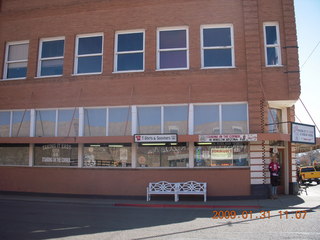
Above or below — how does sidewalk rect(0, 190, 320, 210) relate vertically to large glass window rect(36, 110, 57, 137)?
below

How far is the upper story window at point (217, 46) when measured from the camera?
1505 centimetres

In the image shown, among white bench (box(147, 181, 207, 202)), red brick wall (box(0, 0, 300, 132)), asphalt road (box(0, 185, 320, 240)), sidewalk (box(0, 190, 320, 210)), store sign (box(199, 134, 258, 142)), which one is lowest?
asphalt road (box(0, 185, 320, 240))

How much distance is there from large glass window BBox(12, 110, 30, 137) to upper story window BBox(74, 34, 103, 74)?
355cm

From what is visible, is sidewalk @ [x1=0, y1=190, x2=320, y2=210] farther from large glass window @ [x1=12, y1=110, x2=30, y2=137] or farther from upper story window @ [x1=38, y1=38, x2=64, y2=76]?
upper story window @ [x1=38, y1=38, x2=64, y2=76]

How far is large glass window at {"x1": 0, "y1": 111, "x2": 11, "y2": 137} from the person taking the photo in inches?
663

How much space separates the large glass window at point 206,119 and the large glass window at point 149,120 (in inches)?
70.3

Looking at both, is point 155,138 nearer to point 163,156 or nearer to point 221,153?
point 163,156

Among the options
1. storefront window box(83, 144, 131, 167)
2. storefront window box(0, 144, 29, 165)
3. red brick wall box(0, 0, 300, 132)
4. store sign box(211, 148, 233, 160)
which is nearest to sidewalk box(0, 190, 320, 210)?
storefront window box(83, 144, 131, 167)

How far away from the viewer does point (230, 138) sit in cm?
1320

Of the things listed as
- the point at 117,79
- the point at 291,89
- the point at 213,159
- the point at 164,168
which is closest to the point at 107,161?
the point at 164,168

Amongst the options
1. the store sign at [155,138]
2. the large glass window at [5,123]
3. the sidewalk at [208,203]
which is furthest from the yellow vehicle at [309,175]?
the large glass window at [5,123]

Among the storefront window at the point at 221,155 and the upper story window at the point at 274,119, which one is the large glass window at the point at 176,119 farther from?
the upper story window at the point at 274,119

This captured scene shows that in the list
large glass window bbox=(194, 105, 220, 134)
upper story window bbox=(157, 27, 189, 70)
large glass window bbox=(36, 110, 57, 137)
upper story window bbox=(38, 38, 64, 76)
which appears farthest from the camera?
upper story window bbox=(38, 38, 64, 76)
